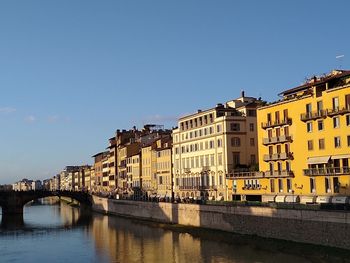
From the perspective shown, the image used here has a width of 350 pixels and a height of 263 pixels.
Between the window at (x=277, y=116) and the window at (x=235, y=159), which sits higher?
the window at (x=277, y=116)

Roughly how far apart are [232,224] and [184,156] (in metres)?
38.5

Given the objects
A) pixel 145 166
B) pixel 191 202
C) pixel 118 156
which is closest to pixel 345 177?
pixel 191 202

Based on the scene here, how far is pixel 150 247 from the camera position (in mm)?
69625

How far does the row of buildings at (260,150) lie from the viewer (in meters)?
67.8

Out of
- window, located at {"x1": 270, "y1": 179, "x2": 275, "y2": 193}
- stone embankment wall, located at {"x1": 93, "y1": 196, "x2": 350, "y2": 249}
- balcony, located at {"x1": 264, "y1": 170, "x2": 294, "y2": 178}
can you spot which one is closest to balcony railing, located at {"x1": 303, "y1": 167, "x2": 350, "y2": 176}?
balcony, located at {"x1": 264, "y1": 170, "x2": 294, "y2": 178}

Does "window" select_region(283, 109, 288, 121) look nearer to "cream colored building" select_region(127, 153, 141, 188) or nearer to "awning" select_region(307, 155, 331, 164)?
"awning" select_region(307, 155, 331, 164)

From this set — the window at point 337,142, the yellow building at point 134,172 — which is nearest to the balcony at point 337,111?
the window at point 337,142

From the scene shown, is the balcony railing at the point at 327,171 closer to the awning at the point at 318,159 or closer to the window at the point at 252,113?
the awning at the point at 318,159

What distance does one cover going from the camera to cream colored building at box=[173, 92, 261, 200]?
307ft

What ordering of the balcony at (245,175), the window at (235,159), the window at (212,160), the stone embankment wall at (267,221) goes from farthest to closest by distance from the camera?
the window at (212,160), the window at (235,159), the balcony at (245,175), the stone embankment wall at (267,221)

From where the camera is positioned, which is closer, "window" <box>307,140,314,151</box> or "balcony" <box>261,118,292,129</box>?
"window" <box>307,140,314,151</box>

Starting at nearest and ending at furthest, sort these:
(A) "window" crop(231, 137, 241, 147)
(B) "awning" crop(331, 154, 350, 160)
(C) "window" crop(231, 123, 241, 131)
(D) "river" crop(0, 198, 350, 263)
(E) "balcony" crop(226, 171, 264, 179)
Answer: (D) "river" crop(0, 198, 350, 263)
(B) "awning" crop(331, 154, 350, 160)
(E) "balcony" crop(226, 171, 264, 179)
(A) "window" crop(231, 137, 241, 147)
(C) "window" crop(231, 123, 241, 131)

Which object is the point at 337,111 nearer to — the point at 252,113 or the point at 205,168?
the point at 252,113

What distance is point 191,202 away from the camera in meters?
88.5
